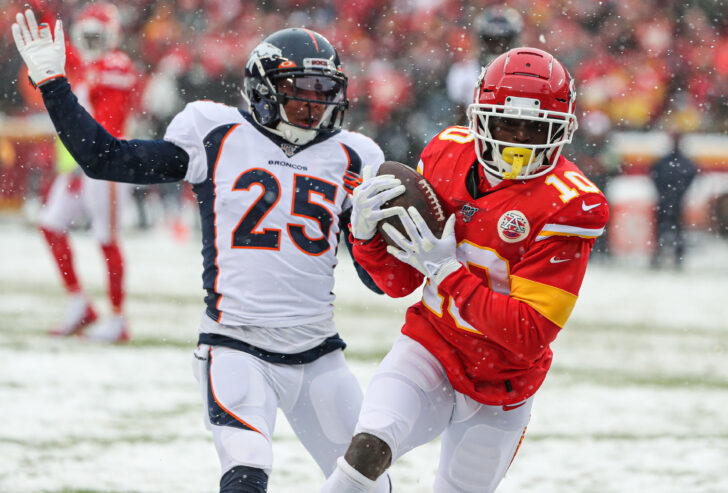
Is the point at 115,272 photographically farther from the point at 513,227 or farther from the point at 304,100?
the point at 513,227

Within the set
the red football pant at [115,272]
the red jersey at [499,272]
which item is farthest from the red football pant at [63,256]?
the red jersey at [499,272]

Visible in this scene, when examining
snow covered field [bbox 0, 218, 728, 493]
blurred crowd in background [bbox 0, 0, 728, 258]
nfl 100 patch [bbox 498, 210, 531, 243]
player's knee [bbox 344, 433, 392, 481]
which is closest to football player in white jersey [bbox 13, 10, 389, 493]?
player's knee [bbox 344, 433, 392, 481]

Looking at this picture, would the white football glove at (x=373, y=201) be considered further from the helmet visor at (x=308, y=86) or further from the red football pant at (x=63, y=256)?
the red football pant at (x=63, y=256)

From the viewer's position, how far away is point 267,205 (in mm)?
3203

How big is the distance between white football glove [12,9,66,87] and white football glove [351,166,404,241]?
3.37 feet

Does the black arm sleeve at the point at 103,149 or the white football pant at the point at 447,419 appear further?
the black arm sleeve at the point at 103,149

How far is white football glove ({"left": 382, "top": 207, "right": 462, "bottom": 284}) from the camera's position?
110 inches

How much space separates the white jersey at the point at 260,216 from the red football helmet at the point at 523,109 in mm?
605

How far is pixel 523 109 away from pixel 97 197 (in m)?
4.53

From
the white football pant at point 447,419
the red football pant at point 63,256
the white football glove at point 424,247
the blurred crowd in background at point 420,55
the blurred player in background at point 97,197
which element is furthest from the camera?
the blurred crowd in background at point 420,55

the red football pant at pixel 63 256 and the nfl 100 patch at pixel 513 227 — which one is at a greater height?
the nfl 100 patch at pixel 513 227

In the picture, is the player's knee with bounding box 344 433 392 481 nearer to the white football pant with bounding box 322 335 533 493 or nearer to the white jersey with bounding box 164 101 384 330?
the white football pant with bounding box 322 335 533 493

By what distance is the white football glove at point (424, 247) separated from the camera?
279 cm

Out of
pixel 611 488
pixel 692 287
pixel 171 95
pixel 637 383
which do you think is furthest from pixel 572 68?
pixel 611 488
